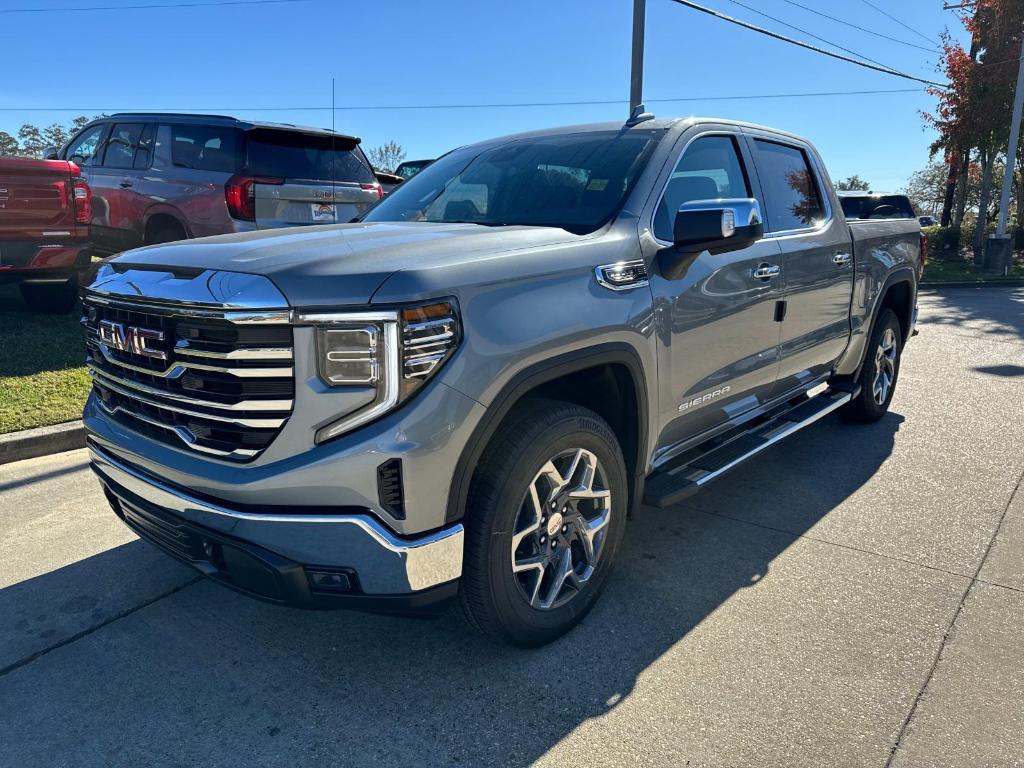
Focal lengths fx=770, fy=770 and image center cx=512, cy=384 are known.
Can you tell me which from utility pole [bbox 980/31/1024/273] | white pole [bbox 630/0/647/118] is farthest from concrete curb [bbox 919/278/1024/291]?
white pole [bbox 630/0/647/118]

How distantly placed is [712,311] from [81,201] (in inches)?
242

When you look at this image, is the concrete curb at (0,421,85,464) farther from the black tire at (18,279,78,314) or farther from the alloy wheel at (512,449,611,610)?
the alloy wheel at (512,449,611,610)

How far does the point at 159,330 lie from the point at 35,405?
3769mm

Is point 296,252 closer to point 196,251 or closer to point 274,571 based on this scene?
point 196,251

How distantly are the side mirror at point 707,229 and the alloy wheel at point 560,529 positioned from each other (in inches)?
34.5

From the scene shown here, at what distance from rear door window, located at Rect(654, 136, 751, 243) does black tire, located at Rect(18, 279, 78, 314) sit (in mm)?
6552

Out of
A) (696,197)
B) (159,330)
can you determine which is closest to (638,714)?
(159,330)

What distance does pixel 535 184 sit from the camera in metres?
3.58

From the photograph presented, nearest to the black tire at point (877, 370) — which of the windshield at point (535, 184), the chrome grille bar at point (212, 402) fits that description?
the windshield at point (535, 184)

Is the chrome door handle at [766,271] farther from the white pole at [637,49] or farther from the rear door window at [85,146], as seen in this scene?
the white pole at [637,49]

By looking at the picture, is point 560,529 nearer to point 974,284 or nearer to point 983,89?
point 974,284

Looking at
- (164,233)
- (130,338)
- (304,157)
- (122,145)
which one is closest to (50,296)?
(164,233)

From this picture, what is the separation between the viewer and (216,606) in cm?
321

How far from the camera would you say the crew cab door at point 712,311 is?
3.20m
